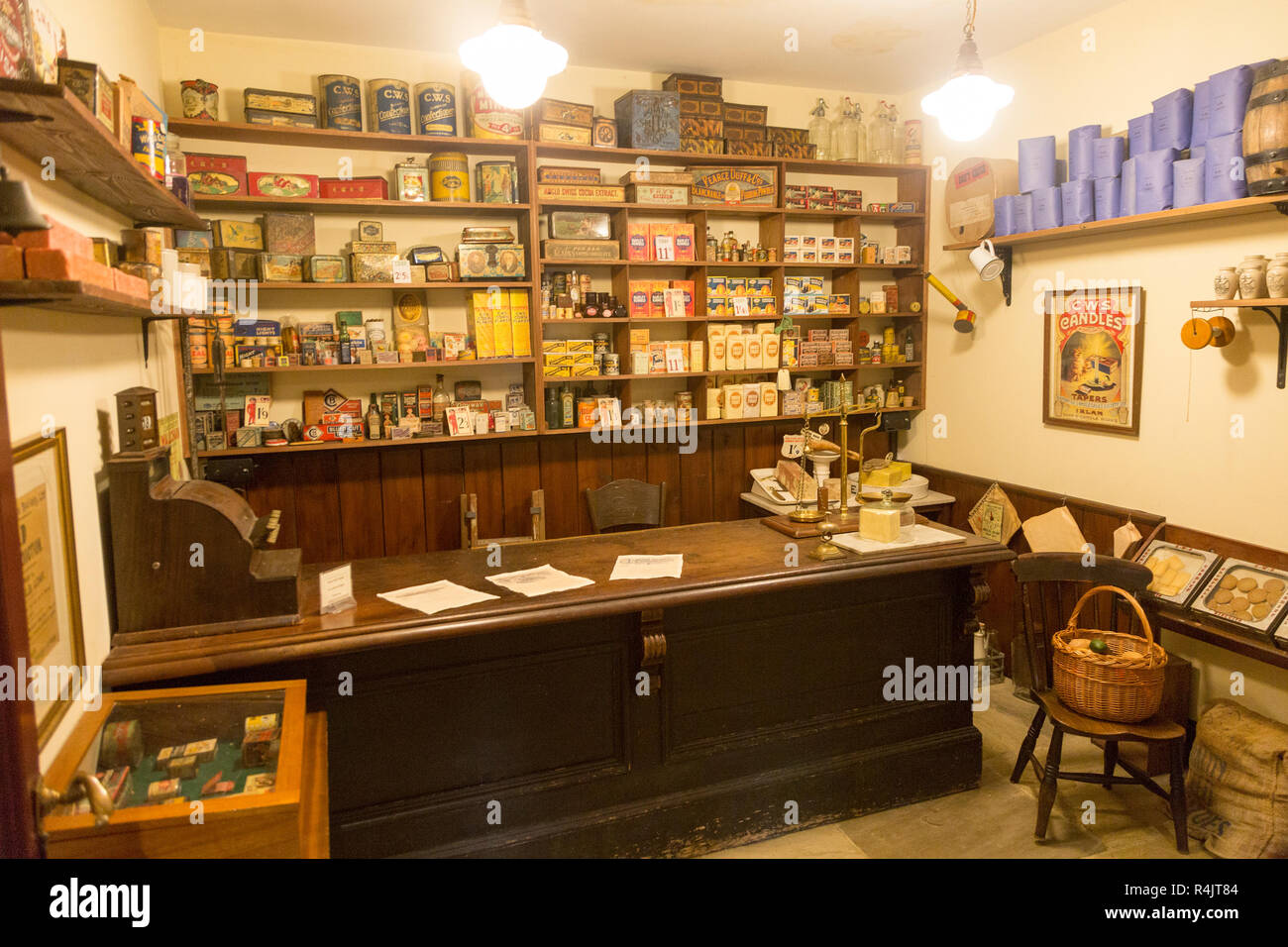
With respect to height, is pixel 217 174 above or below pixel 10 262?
above

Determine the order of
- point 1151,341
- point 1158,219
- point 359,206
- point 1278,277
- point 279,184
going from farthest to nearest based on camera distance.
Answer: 1. point 359,206
2. point 279,184
3. point 1151,341
4. point 1158,219
5. point 1278,277

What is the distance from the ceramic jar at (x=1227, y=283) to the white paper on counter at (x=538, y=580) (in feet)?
8.35

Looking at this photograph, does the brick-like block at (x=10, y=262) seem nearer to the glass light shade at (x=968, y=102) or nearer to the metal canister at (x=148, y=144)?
the metal canister at (x=148, y=144)

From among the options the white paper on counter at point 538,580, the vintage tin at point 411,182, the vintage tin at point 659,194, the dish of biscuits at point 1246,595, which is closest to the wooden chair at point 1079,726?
the dish of biscuits at point 1246,595

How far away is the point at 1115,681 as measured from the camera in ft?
8.88

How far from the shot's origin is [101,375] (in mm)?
2197

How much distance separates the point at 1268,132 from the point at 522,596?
9.50 feet

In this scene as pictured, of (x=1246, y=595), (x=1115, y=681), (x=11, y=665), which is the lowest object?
(x=1115, y=681)

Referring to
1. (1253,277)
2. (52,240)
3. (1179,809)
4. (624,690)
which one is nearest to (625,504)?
(624,690)

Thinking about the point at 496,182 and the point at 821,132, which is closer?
the point at 496,182

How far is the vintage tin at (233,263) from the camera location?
3.70 meters

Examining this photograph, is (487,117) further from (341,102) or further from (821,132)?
(821,132)

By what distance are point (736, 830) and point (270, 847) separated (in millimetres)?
1722
